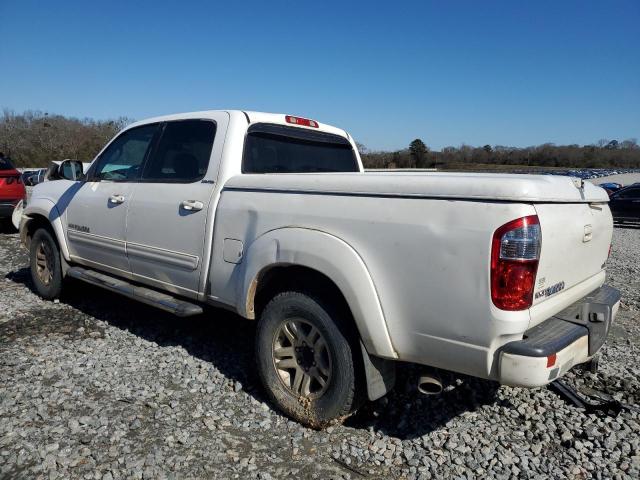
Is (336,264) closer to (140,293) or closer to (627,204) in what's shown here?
(140,293)

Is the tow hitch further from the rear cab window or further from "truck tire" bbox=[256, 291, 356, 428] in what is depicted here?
the rear cab window

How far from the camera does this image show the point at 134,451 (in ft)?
8.87

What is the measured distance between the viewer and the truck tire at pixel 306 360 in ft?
9.08

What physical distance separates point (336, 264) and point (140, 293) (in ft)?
6.95

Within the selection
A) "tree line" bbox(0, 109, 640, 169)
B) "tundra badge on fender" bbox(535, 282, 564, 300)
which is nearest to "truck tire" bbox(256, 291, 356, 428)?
"tundra badge on fender" bbox(535, 282, 564, 300)

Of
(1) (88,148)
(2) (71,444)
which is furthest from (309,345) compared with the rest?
(1) (88,148)

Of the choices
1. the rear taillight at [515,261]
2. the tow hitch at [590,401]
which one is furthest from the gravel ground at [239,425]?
the rear taillight at [515,261]

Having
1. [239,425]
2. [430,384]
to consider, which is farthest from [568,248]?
[239,425]

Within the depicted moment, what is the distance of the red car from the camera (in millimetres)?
10555

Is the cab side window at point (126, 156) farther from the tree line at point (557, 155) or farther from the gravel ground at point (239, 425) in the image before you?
the tree line at point (557, 155)

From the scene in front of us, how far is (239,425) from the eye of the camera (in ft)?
9.95

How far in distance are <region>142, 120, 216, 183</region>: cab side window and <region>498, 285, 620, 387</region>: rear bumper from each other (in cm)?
248

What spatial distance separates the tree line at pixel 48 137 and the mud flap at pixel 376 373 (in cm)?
5960

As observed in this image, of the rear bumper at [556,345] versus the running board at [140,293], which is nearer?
the rear bumper at [556,345]
